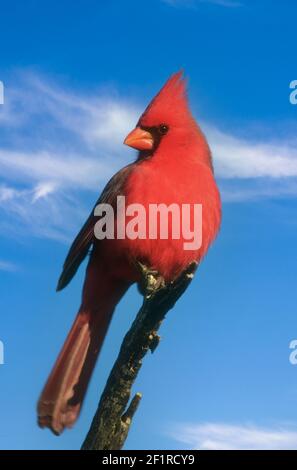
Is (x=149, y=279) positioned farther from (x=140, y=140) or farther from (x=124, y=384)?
(x=140, y=140)

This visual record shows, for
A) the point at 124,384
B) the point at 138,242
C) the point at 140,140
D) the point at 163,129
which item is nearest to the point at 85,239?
the point at 138,242

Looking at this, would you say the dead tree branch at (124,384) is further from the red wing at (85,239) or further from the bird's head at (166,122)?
the bird's head at (166,122)

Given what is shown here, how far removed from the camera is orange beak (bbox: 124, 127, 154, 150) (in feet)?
11.0

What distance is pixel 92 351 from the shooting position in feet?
11.1

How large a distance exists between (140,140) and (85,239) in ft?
1.72

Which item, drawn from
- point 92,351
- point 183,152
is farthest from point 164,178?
point 92,351

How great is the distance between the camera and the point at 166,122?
3432 millimetres

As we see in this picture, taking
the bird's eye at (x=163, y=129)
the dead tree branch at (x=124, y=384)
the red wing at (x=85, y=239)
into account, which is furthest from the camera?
the bird's eye at (x=163, y=129)

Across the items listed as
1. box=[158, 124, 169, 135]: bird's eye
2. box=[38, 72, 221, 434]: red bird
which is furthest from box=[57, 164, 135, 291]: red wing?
box=[158, 124, 169, 135]: bird's eye

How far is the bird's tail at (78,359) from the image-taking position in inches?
125

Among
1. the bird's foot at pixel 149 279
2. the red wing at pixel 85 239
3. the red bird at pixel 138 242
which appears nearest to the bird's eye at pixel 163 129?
the red bird at pixel 138 242
